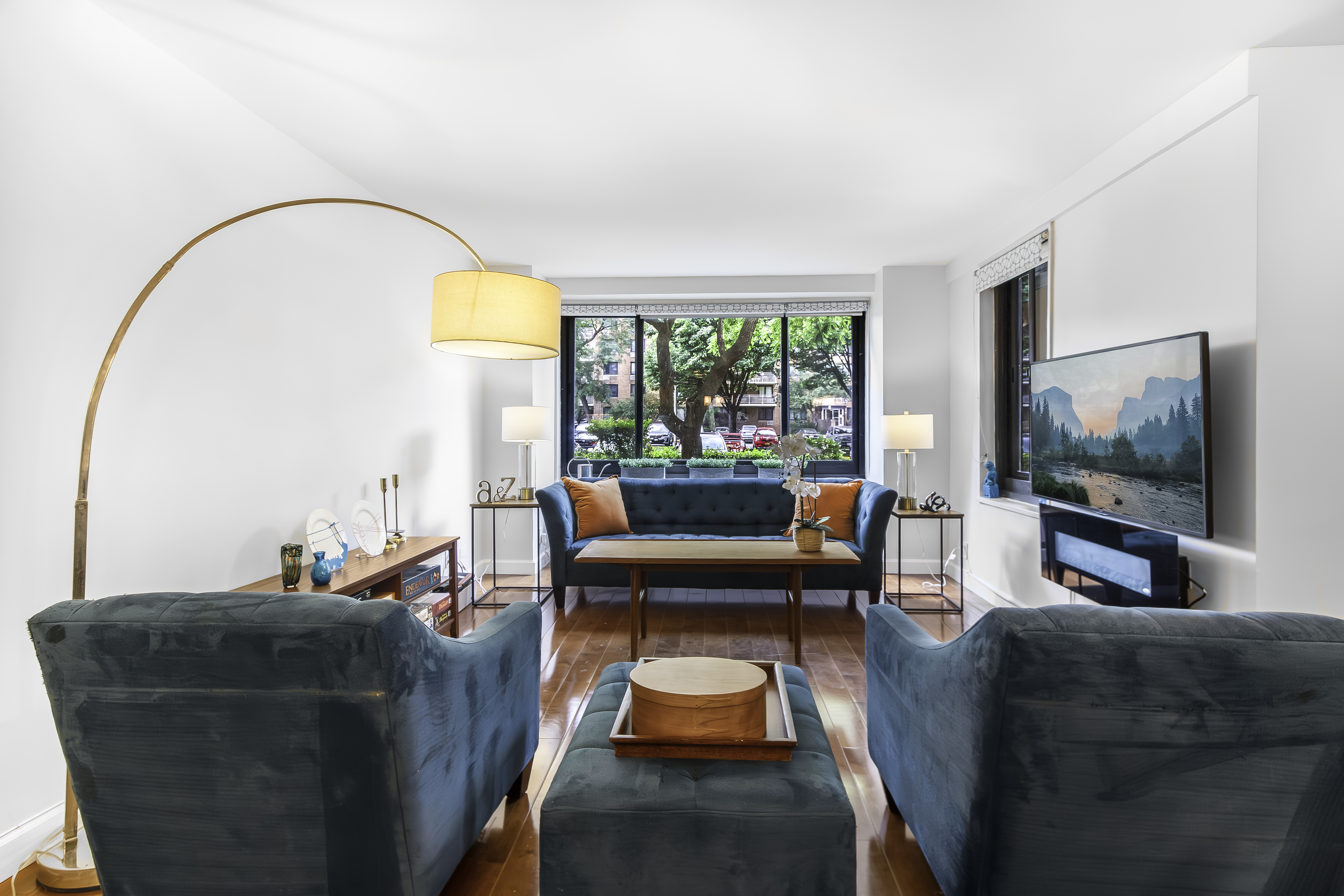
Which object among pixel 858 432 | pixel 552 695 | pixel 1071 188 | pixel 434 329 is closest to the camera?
pixel 434 329

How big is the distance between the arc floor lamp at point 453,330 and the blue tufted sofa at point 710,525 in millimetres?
2108

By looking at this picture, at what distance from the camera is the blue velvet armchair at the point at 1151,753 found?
1130 millimetres

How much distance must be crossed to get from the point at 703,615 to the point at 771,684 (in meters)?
2.46

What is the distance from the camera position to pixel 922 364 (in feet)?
18.1

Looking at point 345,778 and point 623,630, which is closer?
point 345,778

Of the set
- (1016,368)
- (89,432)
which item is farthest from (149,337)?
(1016,368)

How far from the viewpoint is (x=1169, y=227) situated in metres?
2.90

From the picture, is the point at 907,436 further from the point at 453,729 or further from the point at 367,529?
the point at 453,729

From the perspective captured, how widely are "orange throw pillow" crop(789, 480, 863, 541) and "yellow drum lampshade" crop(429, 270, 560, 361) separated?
9.03ft

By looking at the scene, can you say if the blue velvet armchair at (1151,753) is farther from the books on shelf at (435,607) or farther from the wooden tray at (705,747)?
the books on shelf at (435,607)

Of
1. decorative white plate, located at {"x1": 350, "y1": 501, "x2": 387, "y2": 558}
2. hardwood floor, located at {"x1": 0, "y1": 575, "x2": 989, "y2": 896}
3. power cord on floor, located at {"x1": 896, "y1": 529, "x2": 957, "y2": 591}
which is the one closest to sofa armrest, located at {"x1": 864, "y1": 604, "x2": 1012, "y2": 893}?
hardwood floor, located at {"x1": 0, "y1": 575, "x2": 989, "y2": 896}

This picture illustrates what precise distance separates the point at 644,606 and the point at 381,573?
1572 mm

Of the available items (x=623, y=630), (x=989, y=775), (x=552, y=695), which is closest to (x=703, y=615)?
(x=623, y=630)

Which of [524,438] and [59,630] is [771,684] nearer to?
[59,630]
